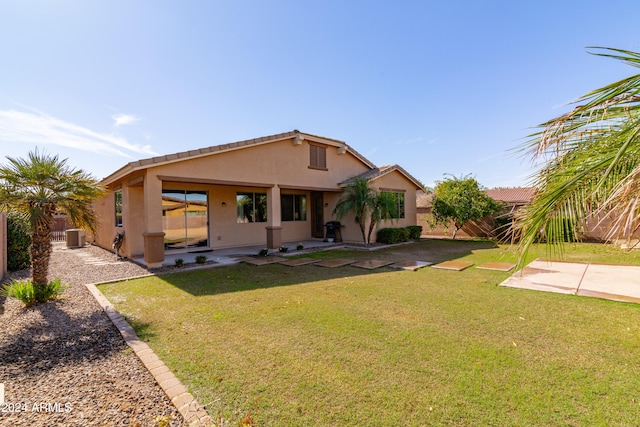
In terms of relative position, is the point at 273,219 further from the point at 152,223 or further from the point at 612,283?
the point at 612,283

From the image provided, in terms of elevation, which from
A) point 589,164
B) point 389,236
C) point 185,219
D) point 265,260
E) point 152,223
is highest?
point 589,164

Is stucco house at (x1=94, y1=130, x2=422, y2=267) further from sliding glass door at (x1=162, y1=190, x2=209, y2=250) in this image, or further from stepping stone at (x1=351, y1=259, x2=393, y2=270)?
stepping stone at (x1=351, y1=259, x2=393, y2=270)

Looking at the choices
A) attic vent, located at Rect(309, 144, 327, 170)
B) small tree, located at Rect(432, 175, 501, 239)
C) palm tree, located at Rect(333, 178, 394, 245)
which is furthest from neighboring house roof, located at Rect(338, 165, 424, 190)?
small tree, located at Rect(432, 175, 501, 239)

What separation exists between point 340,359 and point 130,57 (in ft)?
37.4

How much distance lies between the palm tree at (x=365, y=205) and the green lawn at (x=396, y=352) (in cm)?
714

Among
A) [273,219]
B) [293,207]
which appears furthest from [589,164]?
[293,207]

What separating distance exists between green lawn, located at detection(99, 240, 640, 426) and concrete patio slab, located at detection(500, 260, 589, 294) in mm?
598

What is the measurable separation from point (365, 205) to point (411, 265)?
485cm

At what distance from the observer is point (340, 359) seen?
3.57 m

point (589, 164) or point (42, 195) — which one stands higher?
point (42, 195)

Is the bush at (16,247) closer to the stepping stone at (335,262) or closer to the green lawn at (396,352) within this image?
the green lawn at (396,352)

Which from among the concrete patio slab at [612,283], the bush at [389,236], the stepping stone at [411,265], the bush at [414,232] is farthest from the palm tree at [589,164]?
the bush at [414,232]

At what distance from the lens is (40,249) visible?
577 cm

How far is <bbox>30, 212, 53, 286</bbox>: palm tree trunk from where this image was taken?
5.73 m
